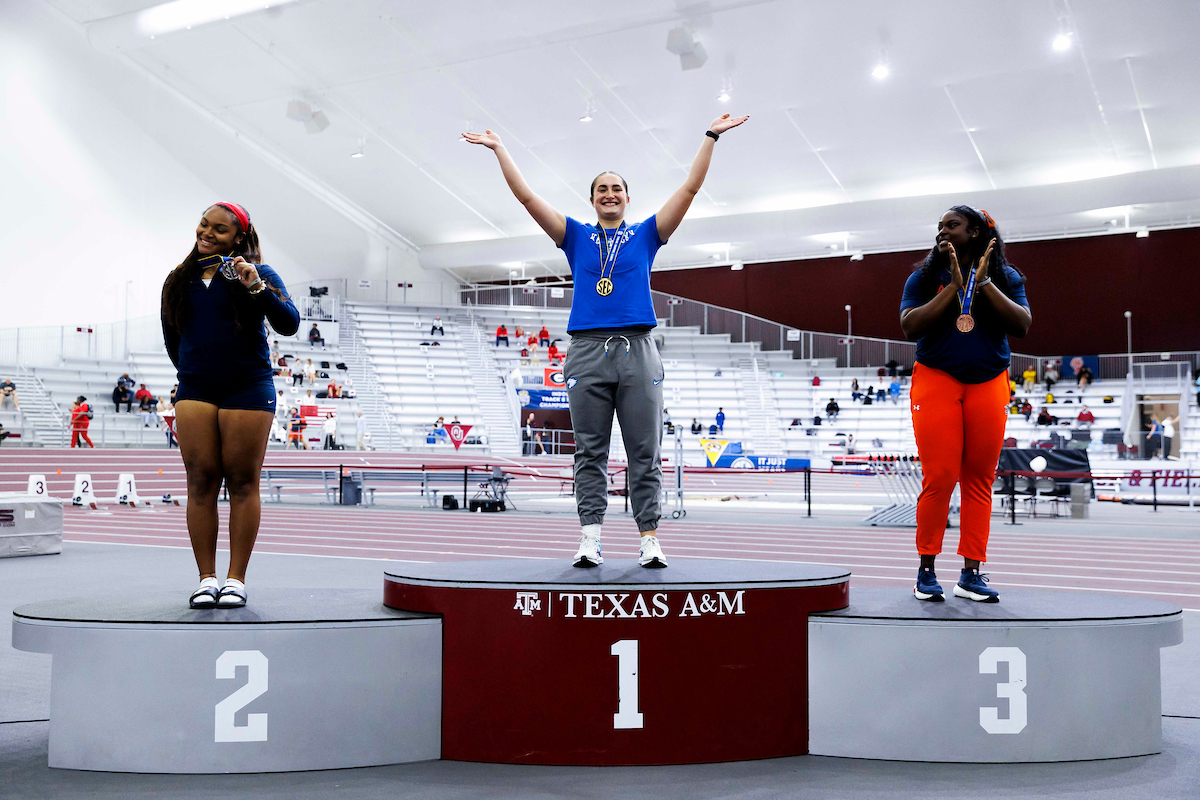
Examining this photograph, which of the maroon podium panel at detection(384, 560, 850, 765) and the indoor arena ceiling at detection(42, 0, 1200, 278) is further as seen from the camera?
the indoor arena ceiling at detection(42, 0, 1200, 278)

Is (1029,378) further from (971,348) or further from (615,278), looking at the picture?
(615,278)

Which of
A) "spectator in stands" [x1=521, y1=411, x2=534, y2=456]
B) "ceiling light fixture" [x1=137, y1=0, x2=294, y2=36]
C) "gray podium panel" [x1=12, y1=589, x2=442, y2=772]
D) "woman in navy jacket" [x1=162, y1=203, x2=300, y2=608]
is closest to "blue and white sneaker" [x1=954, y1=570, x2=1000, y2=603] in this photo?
"gray podium panel" [x1=12, y1=589, x2=442, y2=772]

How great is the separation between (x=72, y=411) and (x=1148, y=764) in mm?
22443

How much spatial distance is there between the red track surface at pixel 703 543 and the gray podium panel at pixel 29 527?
1.19 metres

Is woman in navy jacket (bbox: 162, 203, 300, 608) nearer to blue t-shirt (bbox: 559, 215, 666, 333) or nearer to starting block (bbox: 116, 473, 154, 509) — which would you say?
blue t-shirt (bbox: 559, 215, 666, 333)

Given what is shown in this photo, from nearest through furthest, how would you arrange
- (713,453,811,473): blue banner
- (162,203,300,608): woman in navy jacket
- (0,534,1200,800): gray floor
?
(0,534,1200,800): gray floor, (162,203,300,608): woman in navy jacket, (713,453,811,473): blue banner

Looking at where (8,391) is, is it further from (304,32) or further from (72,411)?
(304,32)

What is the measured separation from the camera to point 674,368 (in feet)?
108

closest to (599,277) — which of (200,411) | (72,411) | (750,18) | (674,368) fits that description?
(200,411)

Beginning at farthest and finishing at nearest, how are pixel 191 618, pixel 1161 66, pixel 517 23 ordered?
pixel 517 23
pixel 1161 66
pixel 191 618

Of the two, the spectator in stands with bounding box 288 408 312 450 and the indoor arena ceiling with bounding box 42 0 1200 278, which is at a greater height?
the indoor arena ceiling with bounding box 42 0 1200 278

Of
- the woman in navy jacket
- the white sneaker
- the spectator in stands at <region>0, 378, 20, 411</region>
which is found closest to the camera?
the woman in navy jacket

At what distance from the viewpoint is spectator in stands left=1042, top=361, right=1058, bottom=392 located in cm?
2891

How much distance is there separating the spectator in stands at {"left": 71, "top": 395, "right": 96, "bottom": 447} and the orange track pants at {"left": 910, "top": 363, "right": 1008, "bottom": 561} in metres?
20.9
